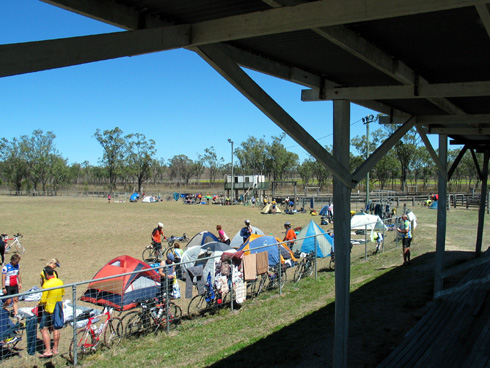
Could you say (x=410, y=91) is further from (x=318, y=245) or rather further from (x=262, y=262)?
(x=318, y=245)

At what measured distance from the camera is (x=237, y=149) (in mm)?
86812

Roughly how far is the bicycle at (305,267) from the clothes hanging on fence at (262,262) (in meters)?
1.60

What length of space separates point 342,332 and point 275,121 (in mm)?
2631

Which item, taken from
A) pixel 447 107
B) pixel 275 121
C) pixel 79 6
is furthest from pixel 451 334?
pixel 79 6

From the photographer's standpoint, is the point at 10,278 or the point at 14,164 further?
the point at 14,164

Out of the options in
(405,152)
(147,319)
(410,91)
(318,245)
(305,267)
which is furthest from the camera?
(405,152)

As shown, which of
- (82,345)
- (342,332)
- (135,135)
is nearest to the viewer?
(342,332)

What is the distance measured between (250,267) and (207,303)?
1.32m

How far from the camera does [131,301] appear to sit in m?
7.00

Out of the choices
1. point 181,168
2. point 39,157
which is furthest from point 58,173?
point 181,168

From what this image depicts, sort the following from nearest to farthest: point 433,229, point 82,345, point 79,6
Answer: point 79,6 → point 82,345 → point 433,229

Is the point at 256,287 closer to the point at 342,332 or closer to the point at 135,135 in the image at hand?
the point at 342,332

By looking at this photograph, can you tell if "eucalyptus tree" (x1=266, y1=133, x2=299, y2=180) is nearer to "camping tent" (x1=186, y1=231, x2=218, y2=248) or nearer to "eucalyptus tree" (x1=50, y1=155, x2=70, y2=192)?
"eucalyptus tree" (x1=50, y1=155, x2=70, y2=192)

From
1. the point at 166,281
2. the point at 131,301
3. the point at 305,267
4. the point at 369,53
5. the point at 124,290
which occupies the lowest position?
the point at 305,267
